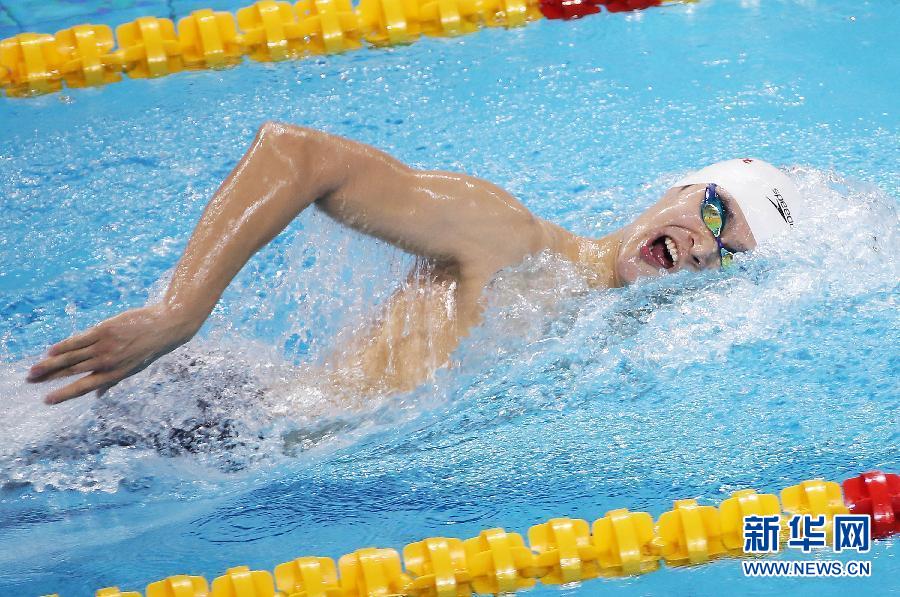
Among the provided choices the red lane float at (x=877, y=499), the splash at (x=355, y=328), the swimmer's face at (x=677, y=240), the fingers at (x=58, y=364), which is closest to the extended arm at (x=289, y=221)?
the fingers at (x=58, y=364)

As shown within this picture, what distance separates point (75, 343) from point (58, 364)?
0.05 m

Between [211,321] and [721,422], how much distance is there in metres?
1.43

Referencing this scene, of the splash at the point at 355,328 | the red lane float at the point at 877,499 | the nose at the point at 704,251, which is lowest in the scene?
the red lane float at the point at 877,499

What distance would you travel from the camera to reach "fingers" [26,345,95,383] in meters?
1.90

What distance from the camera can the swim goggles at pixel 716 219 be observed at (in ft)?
9.17

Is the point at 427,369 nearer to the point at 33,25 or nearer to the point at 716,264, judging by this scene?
the point at 716,264

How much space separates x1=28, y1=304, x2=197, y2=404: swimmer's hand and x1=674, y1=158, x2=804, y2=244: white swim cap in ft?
5.10

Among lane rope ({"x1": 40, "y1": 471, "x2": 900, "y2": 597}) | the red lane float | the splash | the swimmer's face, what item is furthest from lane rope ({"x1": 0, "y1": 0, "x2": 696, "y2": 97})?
the red lane float

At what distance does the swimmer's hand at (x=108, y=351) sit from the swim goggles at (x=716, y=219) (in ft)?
4.76

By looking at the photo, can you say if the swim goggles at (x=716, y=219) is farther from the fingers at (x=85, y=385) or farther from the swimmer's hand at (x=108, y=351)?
the fingers at (x=85, y=385)

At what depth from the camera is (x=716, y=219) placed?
281 centimetres

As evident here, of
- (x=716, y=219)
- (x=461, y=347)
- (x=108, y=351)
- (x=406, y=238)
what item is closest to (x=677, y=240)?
(x=716, y=219)

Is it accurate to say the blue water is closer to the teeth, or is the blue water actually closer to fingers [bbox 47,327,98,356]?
the teeth

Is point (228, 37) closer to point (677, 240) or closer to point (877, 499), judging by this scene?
point (677, 240)
